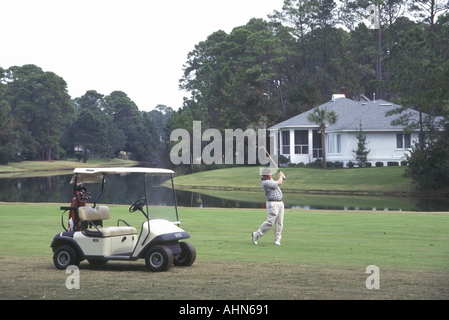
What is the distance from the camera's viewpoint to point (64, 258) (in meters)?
9.69

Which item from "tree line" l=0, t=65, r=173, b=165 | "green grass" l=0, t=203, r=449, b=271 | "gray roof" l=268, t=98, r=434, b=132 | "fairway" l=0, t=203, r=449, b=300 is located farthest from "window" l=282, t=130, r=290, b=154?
"tree line" l=0, t=65, r=173, b=165

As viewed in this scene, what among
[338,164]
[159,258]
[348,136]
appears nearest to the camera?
[159,258]

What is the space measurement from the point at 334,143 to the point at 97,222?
43475 mm

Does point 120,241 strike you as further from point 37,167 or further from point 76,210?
point 37,167

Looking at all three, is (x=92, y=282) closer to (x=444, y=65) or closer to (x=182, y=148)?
(x=444, y=65)

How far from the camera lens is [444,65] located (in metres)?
36.5

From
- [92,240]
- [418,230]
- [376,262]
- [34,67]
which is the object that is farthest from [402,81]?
[34,67]

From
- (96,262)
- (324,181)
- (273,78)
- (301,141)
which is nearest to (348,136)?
(301,141)

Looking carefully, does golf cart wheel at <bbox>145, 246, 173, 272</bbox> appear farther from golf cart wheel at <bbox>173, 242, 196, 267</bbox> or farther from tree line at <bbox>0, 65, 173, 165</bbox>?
tree line at <bbox>0, 65, 173, 165</bbox>

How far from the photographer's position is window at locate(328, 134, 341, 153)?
167 feet

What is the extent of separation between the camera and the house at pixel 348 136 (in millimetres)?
48812

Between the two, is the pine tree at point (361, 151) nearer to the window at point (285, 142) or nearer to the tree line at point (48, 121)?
the window at point (285, 142)

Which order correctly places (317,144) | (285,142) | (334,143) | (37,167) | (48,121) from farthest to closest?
(48,121), (37,167), (285,142), (317,144), (334,143)

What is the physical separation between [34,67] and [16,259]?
102769mm
